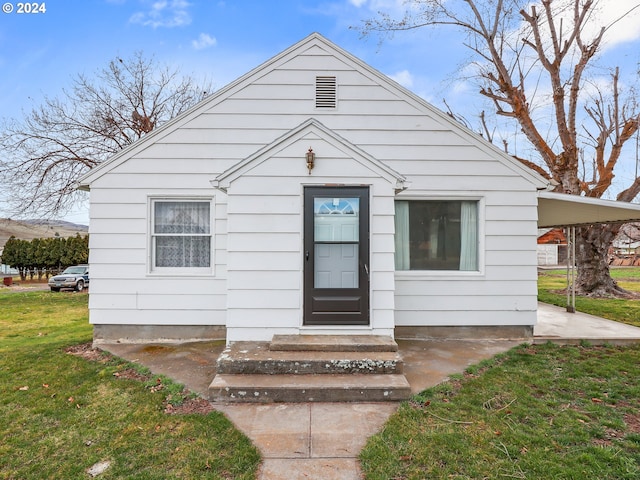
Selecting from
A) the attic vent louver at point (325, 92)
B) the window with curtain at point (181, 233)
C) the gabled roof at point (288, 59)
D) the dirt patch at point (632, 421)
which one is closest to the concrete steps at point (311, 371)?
the dirt patch at point (632, 421)

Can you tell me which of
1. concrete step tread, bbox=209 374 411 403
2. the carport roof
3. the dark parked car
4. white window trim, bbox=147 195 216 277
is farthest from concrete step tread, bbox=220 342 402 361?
the dark parked car

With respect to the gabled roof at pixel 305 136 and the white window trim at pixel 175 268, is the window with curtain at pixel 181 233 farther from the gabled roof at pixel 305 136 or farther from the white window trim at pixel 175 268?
the gabled roof at pixel 305 136

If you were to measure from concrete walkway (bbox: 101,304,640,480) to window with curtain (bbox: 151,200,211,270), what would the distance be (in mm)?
1390

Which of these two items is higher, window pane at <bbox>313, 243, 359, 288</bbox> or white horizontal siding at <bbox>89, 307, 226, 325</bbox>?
window pane at <bbox>313, 243, 359, 288</bbox>

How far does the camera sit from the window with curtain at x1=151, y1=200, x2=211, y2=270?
5.82m

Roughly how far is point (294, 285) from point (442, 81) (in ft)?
36.7

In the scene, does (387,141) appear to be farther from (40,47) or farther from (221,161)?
(40,47)

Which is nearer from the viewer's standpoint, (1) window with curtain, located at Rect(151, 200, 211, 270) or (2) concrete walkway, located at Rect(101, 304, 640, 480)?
(2) concrete walkway, located at Rect(101, 304, 640, 480)

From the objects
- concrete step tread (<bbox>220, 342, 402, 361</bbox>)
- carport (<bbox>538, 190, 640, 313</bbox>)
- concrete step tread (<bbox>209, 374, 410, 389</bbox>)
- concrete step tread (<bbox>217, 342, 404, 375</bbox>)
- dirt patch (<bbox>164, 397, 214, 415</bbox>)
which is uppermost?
carport (<bbox>538, 190, 640, 313</bbox>)

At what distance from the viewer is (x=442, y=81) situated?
12.4 metres

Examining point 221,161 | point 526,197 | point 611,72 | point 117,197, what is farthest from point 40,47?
point 611,72

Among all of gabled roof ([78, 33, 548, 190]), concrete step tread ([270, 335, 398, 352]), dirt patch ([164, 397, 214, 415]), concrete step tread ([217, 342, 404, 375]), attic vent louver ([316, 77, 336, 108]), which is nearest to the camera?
dirt patch ([164, 397, 214, 415])

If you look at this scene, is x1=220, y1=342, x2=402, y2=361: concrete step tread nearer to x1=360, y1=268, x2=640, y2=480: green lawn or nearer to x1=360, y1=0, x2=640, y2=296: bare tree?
x1=360, y1=268, x2=640, y2=480: green lawn

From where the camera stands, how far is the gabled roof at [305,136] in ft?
15.1
